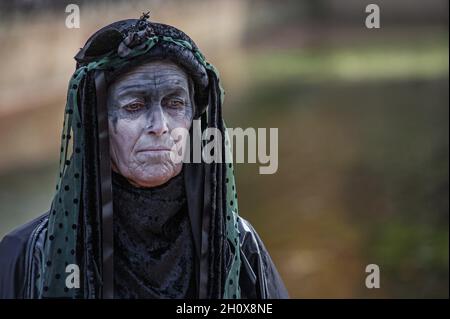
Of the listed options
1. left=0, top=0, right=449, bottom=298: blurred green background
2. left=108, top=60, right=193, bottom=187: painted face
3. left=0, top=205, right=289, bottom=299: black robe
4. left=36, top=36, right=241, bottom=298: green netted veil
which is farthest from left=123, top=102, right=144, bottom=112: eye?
left=0, top=0, right=449, bottom=298: blurred green background

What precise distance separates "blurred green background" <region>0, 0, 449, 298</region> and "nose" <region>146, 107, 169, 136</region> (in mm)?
4027

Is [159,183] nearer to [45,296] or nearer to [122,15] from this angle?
[45,296]

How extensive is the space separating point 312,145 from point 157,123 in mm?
8834

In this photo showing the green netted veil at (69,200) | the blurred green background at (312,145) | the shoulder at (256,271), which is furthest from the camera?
the blurred green background at (312,145)

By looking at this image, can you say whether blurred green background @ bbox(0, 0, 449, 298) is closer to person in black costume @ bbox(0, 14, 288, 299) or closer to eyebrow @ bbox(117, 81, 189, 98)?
person in black costume @ bbox(0, 14, 288, 299)

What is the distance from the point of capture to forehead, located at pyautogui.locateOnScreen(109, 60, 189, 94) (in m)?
2.69

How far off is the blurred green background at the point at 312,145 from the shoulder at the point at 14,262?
12.9 ft

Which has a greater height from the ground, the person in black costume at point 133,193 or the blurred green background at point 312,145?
the blurred green background at point 312,145

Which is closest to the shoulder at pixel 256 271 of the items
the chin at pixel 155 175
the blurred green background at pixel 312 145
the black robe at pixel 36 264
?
the black robe at pixel 36 264

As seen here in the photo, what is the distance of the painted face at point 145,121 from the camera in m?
2.67

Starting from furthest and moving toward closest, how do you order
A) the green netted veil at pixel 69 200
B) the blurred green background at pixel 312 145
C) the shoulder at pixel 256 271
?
the blurred green background at pixel 312 145 → the shoulder at pixel 256 271 → the green netted veil at pixel 69 200

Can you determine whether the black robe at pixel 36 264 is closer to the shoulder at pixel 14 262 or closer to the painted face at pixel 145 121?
the shoulder at pixel 14 262

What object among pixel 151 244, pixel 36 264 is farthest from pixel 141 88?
pixel 36 264

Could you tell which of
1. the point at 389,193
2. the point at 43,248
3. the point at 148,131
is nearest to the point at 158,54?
the point at 148,131
